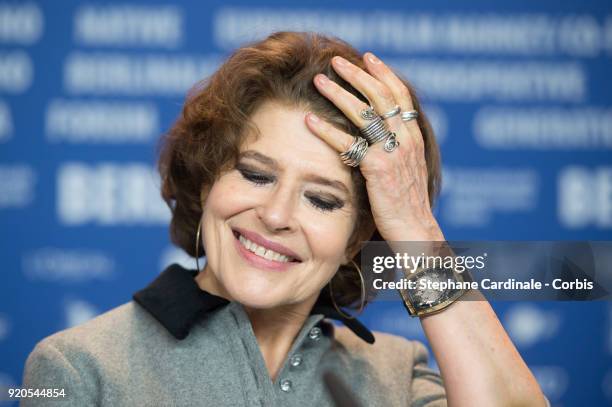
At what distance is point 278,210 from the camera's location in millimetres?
1540

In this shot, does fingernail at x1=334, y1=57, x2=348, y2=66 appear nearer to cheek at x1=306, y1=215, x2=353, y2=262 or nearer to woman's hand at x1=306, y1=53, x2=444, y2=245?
woman's hand at x1=306, y1=53, x2=444, y2=245

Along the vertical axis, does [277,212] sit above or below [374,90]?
below

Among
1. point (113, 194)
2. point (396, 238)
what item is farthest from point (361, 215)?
point (113, 194)

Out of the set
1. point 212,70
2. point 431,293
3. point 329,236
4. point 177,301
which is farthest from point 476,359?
point 212,70

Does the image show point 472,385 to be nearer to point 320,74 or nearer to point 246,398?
point 246,398

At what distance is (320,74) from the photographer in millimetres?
1646

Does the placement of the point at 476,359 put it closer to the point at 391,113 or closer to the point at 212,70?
the point at 391,113

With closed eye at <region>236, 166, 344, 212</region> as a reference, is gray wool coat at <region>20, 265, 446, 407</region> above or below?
below

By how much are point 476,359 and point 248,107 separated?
69cm

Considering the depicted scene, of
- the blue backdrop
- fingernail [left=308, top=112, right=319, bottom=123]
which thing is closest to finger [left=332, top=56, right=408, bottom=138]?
fingernail [left=308, top=112, right=319, bottom=123]

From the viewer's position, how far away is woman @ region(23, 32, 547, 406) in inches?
60.0

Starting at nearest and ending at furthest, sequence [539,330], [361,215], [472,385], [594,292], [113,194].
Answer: [472,385] → [594,292] → [361,215] → [113,194] → [539,330]

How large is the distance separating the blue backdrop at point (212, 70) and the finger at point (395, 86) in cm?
121

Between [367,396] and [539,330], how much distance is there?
151 centimetres
